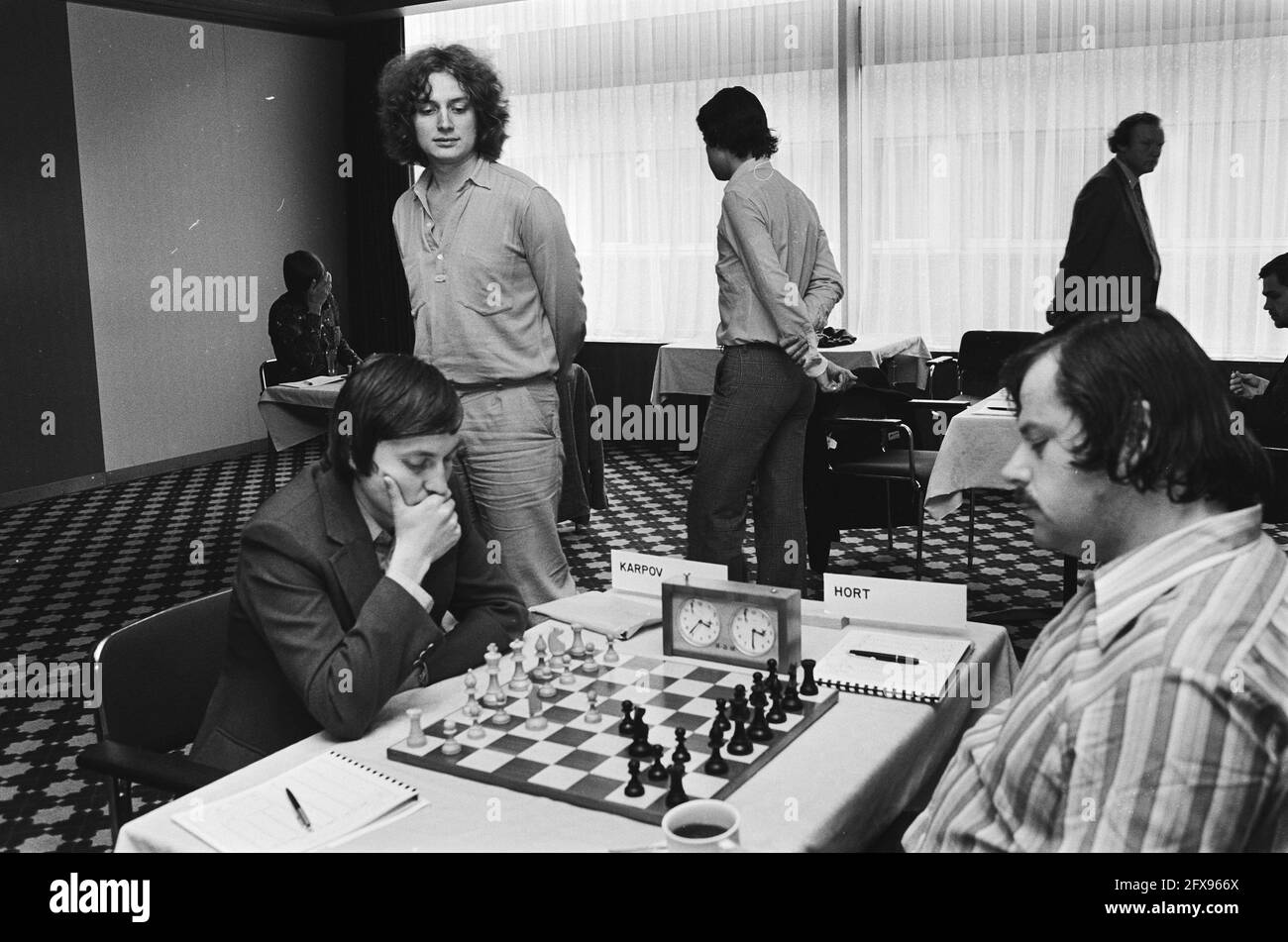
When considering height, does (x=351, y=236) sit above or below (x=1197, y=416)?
above

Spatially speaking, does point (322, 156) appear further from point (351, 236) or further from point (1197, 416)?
point (1197, 416)

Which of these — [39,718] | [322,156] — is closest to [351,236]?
[322,156]

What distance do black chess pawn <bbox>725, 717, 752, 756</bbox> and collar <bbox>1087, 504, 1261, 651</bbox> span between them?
483mm

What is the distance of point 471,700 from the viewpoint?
65.9 inches

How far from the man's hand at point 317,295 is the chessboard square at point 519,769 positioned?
17.6 feet

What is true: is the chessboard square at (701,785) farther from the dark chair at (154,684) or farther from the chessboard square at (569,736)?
the dark chair at (154,684)

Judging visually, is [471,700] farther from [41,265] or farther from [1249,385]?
[41,265]

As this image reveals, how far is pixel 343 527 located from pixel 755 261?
6.90 feet

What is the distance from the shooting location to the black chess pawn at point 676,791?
1.38 meters

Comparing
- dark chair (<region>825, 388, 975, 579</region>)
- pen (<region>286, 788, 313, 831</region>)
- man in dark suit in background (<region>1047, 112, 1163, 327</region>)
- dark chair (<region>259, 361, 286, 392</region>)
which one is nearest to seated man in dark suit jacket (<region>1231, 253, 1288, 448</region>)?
man in dark suit in background (<region>1047, 112, 1163, 327</region>)

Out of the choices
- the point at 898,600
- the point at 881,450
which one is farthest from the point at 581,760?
the point at 881,450

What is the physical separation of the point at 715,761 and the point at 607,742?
16 centimetres

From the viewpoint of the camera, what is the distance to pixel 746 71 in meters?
7.60
